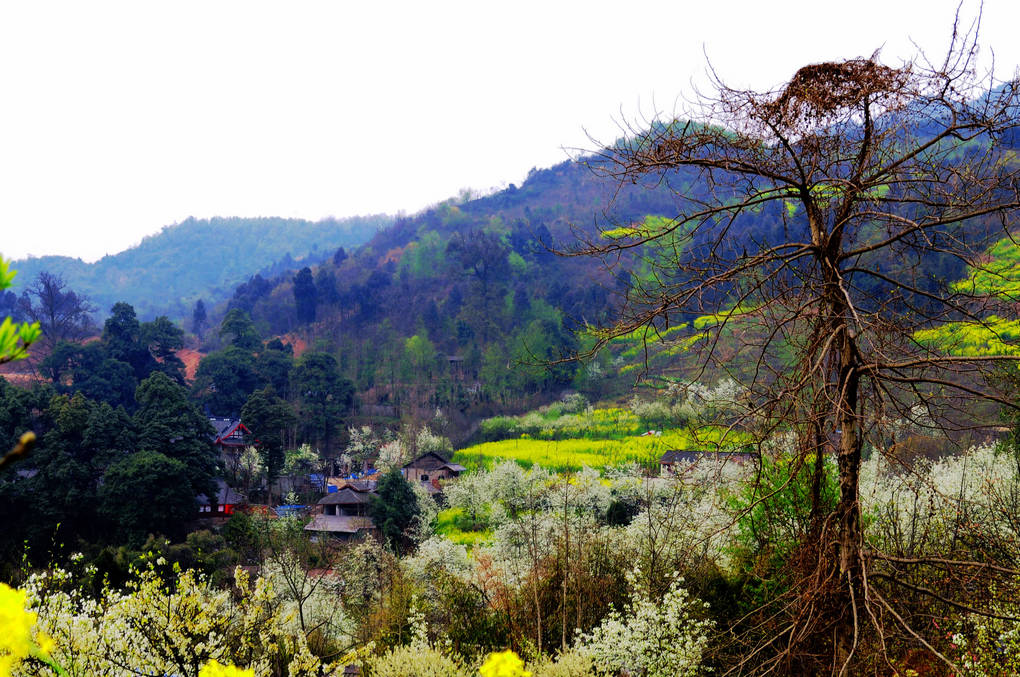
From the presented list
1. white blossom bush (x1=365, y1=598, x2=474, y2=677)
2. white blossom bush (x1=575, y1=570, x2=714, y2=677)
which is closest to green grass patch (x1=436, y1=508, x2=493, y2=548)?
white blossom bush (x1=365, y1=598, x2=474, y2=677)

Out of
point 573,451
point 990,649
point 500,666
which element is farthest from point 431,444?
point 500,666

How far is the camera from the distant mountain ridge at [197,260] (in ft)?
292

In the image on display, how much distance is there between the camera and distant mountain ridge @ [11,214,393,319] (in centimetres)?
8900

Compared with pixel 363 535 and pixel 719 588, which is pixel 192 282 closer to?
pixel 363 535

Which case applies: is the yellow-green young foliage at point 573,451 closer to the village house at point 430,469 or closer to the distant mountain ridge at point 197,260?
the village house at point 430,469

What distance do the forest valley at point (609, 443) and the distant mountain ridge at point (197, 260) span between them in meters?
40.9

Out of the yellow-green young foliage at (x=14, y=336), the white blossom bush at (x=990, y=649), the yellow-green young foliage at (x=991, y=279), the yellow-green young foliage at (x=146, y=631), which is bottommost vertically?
the yellow-green young foliage at (x=146, y=631)

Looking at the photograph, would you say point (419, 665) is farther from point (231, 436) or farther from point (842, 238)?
point (231, 436)

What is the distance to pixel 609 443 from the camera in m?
25.3

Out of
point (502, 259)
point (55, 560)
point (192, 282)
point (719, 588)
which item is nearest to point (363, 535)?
point (55, 560)

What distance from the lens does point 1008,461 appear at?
10.7 m

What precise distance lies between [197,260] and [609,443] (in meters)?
102

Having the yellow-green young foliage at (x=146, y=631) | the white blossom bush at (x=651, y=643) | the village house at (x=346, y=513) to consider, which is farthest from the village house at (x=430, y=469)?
the white blossom bush at (x=651, y=643)

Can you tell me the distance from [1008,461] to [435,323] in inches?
1535
